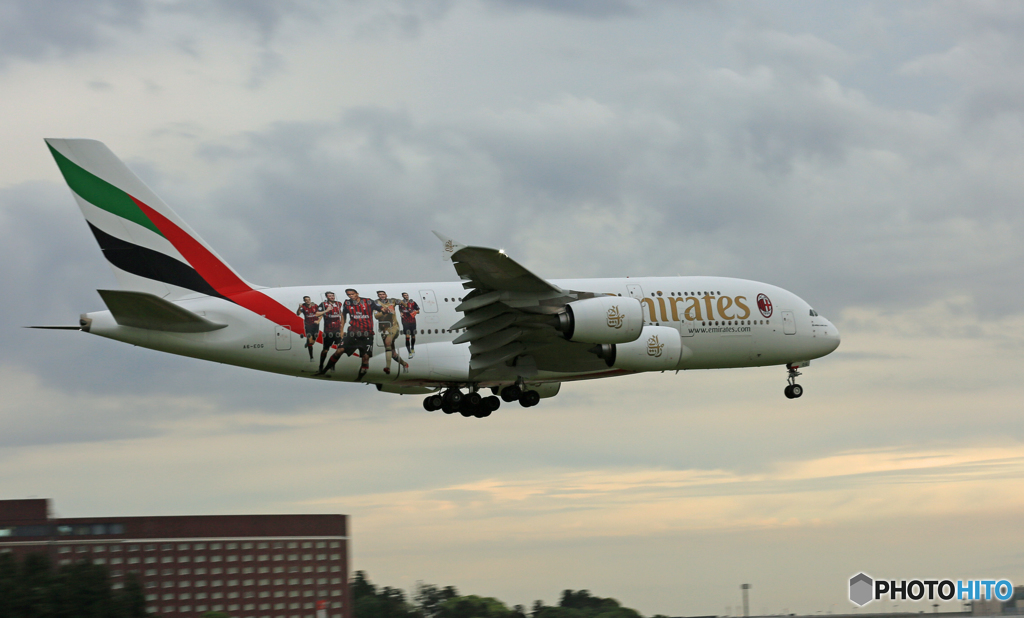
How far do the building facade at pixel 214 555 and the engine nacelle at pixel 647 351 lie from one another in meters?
61.4

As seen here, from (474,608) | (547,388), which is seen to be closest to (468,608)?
(474,608)

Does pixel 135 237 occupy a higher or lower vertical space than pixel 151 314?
higher

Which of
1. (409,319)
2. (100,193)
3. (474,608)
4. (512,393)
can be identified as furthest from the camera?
(474,608)

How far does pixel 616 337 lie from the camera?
37469 mm

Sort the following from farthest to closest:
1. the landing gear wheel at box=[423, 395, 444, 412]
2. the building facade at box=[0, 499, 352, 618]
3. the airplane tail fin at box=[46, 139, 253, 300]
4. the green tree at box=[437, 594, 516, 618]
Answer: the green tree at box=[437, 594, 516, 618] < the building facade at box=[0, 499, 352, 618] < the landing gear wheel at box=[423, 395, 444, 412] < the airplane tail fin at box=[46, 139, 253, 300]

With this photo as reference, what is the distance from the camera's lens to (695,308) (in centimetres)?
4166

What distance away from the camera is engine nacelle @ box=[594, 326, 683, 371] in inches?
1559

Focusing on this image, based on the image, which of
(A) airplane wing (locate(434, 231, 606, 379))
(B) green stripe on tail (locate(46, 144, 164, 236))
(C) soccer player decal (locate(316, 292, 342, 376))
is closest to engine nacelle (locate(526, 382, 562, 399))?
(A) airplane wing (locate(434, 231, 606, 379))

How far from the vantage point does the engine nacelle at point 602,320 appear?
37219 mm

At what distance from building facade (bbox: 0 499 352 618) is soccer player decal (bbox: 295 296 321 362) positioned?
2368 inches

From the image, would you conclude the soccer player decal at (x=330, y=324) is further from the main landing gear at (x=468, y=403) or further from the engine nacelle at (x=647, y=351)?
the engine nacelle at (x=647, y=351)

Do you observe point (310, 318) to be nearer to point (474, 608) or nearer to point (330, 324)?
point (330, 324)

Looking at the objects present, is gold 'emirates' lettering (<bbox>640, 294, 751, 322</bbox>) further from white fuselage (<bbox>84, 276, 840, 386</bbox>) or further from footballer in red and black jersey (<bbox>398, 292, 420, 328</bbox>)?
footballer in red and black jersey (<bbox>398, 292, 420, 328</bbox>)

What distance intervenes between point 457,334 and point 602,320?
5847 mm
